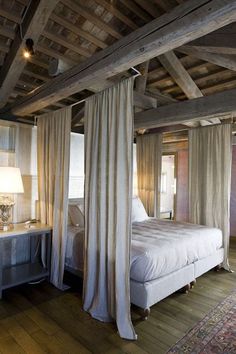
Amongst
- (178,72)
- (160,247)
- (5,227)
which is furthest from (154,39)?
(5,227)

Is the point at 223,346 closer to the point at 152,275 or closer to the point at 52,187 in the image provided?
the point at 152,275

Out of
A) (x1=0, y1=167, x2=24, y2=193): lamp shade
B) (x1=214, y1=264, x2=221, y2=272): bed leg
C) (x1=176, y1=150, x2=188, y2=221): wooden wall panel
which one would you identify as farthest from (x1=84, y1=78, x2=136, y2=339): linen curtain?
(x1=176, y1=150, x2=188, y2=221): wooden wall panel

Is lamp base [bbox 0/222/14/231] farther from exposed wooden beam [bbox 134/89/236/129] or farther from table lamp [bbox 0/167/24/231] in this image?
exposed wooden beam [bbox 134/89/236/129]

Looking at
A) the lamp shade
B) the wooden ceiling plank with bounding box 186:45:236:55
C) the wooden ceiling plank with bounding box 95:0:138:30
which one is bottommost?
the lamp shade

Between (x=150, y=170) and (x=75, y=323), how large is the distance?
10.9 feet

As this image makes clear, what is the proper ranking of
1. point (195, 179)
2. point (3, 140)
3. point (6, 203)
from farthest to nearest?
point (195, 179)
point (3, 140)
point (6, 203)

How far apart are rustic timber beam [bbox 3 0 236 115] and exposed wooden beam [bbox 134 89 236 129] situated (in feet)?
4.83

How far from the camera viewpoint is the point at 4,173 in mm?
2885

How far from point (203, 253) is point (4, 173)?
2.76 metres

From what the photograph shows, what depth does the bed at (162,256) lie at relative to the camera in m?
2.37

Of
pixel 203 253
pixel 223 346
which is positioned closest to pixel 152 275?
pixel 223 346

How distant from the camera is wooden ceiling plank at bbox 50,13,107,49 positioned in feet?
7.42

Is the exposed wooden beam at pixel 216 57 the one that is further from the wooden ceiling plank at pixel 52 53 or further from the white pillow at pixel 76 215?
the white pillow at pixel 76 215

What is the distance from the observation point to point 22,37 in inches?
89.5
